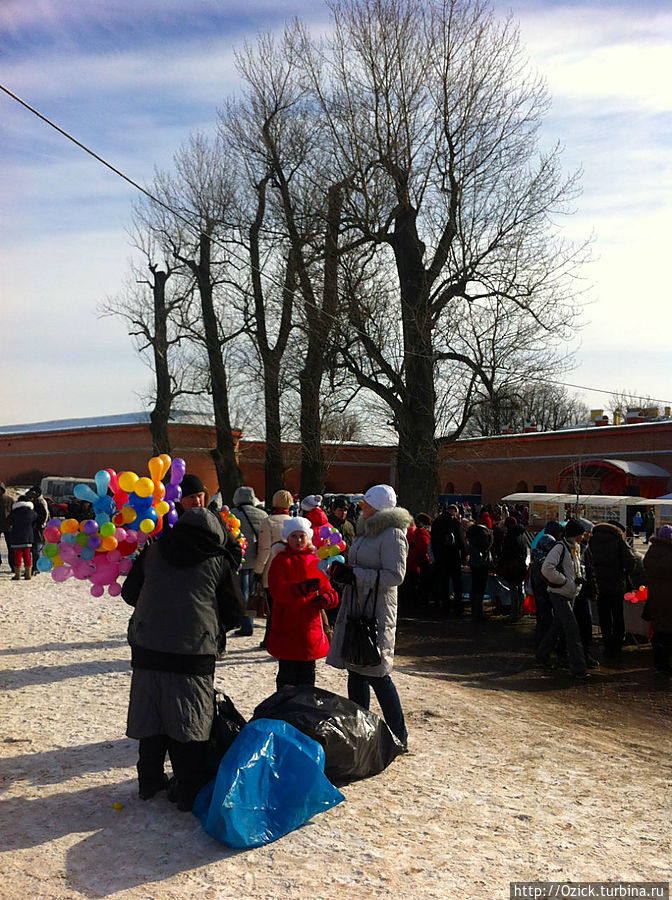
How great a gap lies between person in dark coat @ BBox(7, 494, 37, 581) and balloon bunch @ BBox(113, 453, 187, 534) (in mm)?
11573

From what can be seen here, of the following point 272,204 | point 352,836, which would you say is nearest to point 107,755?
point 352,836

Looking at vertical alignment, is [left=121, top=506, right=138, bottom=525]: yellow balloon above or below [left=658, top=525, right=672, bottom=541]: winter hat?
above

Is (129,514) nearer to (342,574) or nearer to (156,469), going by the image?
(156,469)

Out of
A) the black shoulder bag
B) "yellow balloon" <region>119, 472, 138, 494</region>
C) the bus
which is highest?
the bus

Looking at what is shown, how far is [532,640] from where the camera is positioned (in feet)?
41.5

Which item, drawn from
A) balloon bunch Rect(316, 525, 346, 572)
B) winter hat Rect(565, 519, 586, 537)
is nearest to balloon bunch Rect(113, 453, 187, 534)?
balloon bunch Rect(316, 525, 346, 572)

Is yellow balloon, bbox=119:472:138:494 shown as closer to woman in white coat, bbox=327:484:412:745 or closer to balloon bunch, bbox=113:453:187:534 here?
balloon bunch, bbox=113:453:187:534

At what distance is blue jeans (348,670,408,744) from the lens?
6.05 m

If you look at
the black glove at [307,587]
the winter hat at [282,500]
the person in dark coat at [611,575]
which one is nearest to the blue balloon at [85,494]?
the black glove at [307,587]

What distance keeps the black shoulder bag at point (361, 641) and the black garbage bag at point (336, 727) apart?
14.8 inches

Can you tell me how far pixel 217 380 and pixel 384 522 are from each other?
2447 cm

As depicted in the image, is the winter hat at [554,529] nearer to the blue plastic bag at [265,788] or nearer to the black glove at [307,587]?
the black glove at [307,587]

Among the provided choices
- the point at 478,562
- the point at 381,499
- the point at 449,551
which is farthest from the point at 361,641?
the point at 449,551

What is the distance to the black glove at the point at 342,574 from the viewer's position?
5.89 metres
